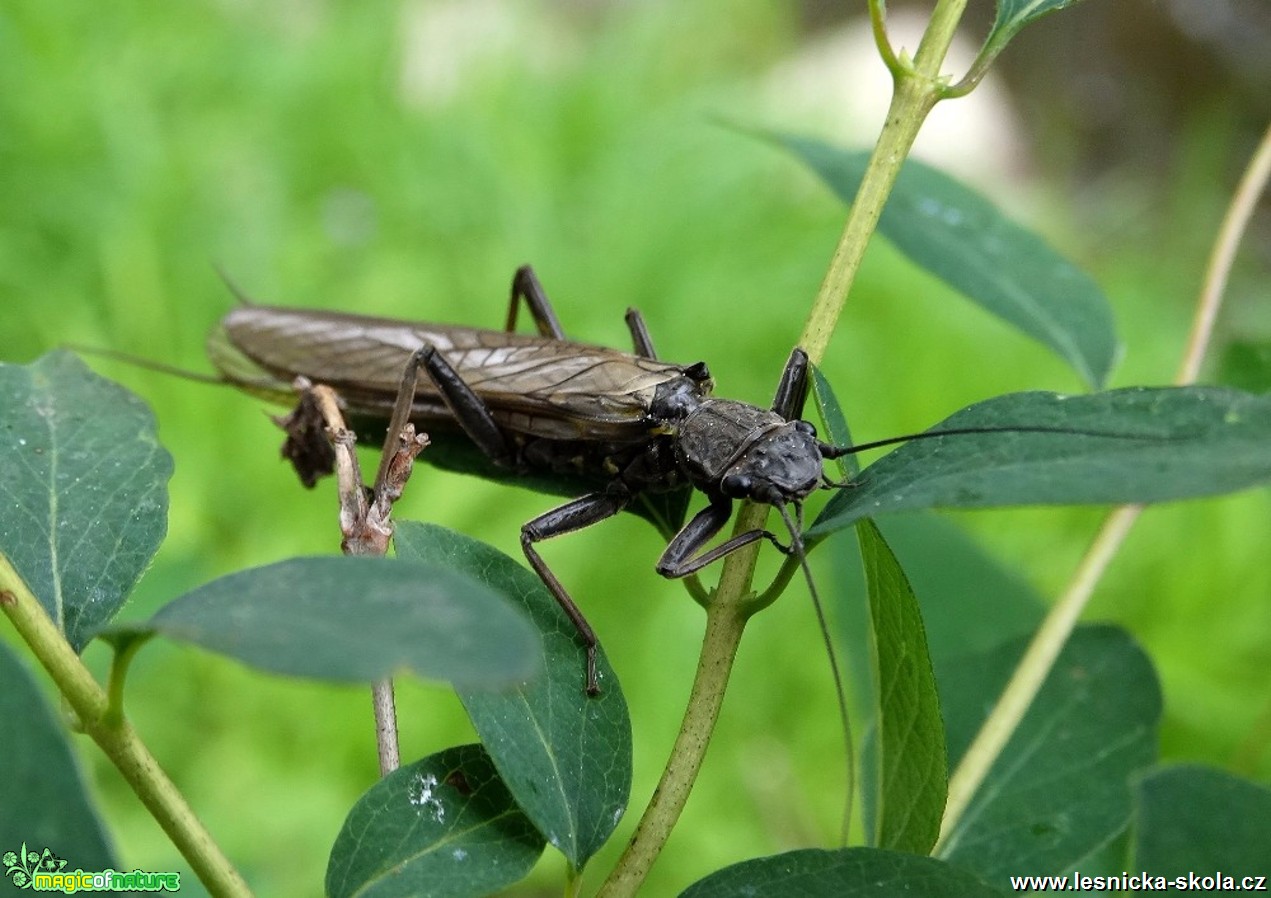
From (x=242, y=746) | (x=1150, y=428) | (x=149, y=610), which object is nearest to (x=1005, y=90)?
(x=242, y=746)

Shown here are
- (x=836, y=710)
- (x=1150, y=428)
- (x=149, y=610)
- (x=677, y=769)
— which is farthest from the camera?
(x=836, y=710)

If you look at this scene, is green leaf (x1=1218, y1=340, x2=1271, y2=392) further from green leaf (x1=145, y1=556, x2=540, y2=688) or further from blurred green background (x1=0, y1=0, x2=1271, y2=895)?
blurred green background (x1=0, y1=0, x2=1271, y2=895)

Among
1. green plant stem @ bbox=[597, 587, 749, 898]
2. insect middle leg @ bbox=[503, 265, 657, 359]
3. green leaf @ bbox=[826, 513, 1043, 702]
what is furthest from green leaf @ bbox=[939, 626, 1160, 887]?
insect middle leg @ bbox=[503, 265, 657, 359]

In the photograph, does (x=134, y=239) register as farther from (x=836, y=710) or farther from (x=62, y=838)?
(x=62, y=838)

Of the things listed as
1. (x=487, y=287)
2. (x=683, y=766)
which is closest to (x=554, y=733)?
(x=683, y=766)

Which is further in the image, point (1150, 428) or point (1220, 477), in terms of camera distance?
point (1150, 428)

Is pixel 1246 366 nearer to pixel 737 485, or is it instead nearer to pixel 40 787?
pixel 737 485
